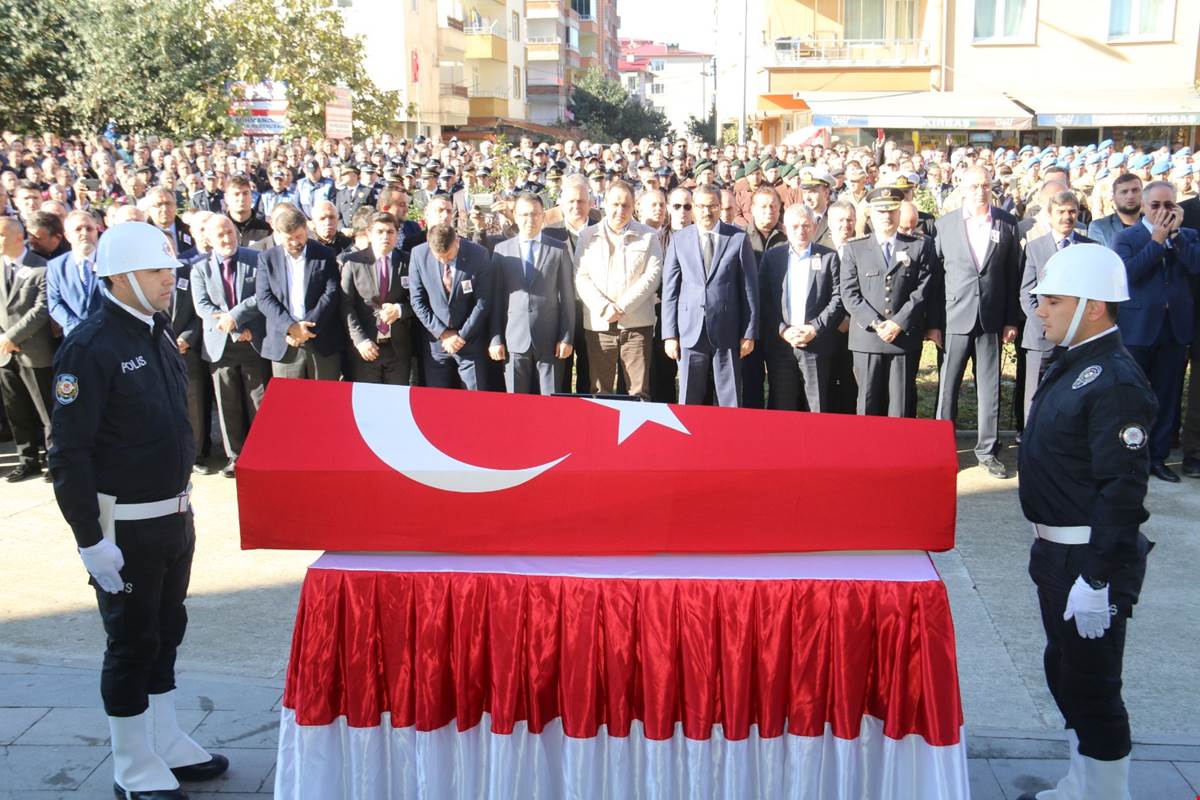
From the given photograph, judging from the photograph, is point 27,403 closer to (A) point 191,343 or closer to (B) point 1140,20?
(A) point 191,343

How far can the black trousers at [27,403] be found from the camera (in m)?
7.86

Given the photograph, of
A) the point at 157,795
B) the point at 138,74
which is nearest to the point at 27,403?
the point at 157,795

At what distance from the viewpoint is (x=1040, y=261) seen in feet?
24.4

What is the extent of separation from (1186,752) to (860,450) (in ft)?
6.29

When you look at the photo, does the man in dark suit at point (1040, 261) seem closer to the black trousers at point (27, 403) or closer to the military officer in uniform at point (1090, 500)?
the military officer in uniform at point (1090, 500)

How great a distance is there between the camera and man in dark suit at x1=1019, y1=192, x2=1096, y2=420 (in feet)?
24.2

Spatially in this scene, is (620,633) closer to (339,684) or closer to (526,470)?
(526,470)

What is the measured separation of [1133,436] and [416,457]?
2159mm

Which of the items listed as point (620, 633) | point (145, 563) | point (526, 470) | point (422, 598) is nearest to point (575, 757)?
point (620, 633)

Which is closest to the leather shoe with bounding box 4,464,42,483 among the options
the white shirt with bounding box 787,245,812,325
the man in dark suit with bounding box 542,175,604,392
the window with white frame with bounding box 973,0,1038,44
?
the man in dark suit with bounding box 542,175,604,392

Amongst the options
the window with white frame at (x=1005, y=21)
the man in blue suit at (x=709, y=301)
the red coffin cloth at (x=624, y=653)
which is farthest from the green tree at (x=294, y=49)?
the red coffin cloth at (x=624, y=653)

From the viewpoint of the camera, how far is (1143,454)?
3211mm

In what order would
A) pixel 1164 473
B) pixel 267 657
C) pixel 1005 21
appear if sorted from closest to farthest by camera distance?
pixel 267 657
pixel 1164 473
pixel 1005 21

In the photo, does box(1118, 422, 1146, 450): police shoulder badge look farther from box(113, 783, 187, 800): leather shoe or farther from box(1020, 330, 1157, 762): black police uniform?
box(113, 783, 187, 800): leather shoe
